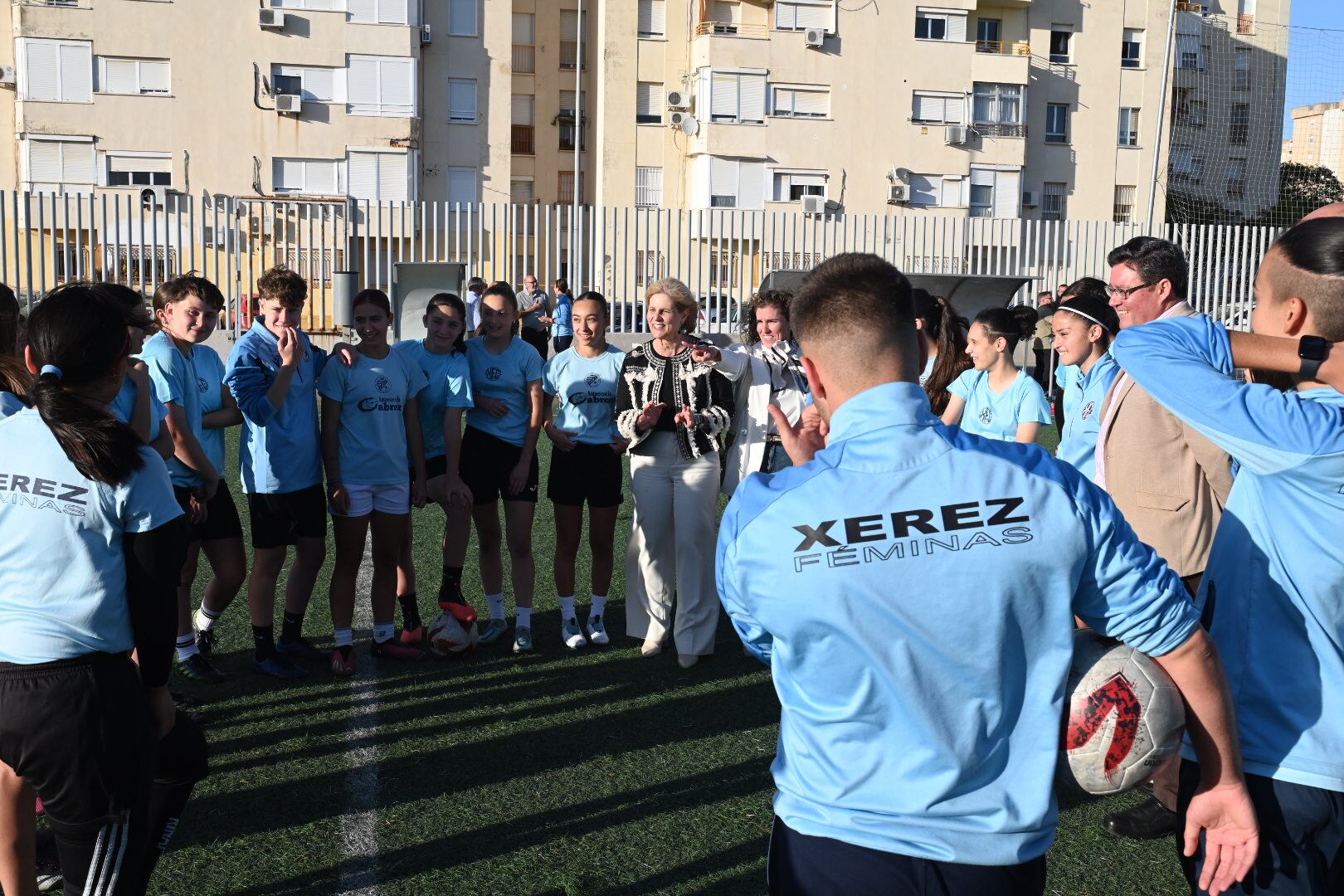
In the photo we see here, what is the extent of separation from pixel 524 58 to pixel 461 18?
5.79 meters

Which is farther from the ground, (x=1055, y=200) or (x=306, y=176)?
(x=1055, y=200)

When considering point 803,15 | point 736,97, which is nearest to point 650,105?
point 736,97

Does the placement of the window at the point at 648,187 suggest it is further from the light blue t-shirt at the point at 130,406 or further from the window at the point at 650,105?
the light blue t-shirt at the point at 130,406

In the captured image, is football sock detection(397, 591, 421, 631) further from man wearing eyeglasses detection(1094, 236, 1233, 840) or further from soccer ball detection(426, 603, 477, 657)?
man wearing eyeglasses detection(1094, 236, 1233, 840)

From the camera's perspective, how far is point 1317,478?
2.20m

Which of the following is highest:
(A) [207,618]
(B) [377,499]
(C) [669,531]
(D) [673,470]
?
(D) [673,470]

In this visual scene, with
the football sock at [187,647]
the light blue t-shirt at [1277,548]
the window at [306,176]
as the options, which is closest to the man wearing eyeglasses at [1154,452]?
the light blue t-shirt at [1277,548]

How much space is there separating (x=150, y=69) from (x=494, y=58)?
10.6 metres

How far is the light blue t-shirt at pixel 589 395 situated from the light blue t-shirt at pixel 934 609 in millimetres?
4510

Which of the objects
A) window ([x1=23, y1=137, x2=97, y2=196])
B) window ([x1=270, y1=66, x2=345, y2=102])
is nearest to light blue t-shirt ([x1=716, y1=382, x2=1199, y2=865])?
window ([x1=270, y1=66, x2=345, y2=102])

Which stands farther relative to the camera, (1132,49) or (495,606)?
(1132,49)

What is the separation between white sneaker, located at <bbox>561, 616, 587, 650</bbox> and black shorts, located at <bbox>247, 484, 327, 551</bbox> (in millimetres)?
1462

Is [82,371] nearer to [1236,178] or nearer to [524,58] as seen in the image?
[524,58]

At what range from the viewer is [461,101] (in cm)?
3881
